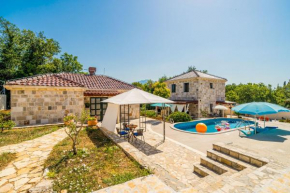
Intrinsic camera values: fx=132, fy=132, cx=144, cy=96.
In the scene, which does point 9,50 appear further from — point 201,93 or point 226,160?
point 226,160

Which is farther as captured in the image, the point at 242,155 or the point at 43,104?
the point at 43,104

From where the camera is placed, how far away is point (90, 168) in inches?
191

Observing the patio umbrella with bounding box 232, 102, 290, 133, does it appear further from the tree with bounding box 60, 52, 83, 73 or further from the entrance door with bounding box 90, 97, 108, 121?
the tree with bounding box 60, 52, 83, 73

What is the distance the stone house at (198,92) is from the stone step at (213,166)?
14561 mm

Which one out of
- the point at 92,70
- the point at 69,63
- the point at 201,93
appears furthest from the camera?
the point at 69,63

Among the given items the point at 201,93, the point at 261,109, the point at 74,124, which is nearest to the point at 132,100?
the point at 74,124

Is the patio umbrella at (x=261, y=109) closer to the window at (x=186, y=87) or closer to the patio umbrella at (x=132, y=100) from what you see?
the patio umbrella at (x=132, y=100)

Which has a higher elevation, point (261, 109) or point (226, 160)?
point (261, 109)

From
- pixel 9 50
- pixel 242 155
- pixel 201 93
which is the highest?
pixel 9 50

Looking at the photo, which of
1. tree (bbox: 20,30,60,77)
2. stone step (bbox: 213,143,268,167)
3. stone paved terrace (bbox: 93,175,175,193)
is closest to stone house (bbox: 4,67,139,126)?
stone paved terrace (bbox: 93,175,175,193)

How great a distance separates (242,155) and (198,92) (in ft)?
55.2

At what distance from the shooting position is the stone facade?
69.2 feet

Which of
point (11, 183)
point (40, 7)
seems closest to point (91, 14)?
point (40, 7)

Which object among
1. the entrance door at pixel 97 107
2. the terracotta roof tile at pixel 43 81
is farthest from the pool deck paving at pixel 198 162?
the terracotta roof tile at pixel 43 81
